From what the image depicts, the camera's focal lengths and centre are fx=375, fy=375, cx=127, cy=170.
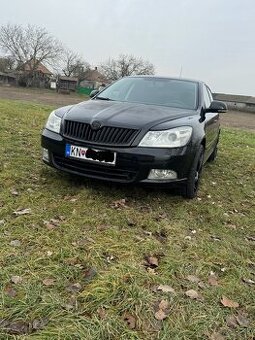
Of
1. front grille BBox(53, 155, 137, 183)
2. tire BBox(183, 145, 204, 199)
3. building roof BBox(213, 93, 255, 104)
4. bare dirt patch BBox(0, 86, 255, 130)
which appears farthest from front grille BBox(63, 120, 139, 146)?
building roof BBox(213, 93, 255, 104)

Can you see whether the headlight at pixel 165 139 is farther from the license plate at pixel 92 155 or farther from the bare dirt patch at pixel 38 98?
the bare dirt patch at pixel 38 98

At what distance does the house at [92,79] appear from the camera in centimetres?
8650

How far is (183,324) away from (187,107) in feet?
10.7

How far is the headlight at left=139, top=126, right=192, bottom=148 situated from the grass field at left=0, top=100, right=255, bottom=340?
2.31 ft

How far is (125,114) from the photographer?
423 cm

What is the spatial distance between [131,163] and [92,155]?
1.41ft

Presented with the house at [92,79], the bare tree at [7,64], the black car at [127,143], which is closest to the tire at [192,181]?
the black car at [127,143]

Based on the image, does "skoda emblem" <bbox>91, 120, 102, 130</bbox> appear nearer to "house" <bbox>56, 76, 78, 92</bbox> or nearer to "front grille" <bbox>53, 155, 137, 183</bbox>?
"front grille" <bbox>53, 155, 137, 183</bbox>

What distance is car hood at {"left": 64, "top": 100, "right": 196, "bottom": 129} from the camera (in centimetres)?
402

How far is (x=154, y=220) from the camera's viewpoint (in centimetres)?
380

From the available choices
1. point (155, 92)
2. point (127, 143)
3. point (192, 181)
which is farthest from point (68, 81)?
point (127, 143)

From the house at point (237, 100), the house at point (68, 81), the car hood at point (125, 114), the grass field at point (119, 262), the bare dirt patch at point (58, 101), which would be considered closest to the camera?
the grass field at point (119, 262)

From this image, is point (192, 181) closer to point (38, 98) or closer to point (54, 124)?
point (54, 124)

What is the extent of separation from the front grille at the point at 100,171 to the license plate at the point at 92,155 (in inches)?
2.5
